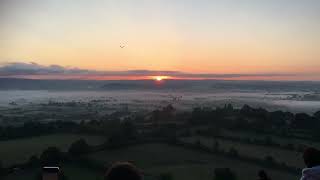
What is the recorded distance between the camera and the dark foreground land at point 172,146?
1691cm

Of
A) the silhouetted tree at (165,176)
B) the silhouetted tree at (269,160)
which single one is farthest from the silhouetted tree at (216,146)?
the silhouetted tree at (165,176)

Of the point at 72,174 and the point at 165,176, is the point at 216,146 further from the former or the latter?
the point at 72,174

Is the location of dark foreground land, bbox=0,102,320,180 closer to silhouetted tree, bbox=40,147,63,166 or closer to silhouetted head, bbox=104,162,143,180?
silhouetted tree, bbox=40,147,63,166

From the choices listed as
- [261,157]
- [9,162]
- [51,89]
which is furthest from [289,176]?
[51,89]

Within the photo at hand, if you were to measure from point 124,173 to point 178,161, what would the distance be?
16558mm

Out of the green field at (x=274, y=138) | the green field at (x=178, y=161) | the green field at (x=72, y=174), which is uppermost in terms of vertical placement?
the green field at (x=274, y=138)

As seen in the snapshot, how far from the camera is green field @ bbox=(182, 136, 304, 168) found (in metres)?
17.9

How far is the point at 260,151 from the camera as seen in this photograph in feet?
63.4

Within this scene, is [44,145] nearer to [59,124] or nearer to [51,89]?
[59,124]

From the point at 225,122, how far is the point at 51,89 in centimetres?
5521

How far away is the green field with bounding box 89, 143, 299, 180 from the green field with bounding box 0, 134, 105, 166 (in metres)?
1.96

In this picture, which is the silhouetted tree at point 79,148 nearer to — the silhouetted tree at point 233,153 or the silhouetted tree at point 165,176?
the silhouetted tree at point 165,176

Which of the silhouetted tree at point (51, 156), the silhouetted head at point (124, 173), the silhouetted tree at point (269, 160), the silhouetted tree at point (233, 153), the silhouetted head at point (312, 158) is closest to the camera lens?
the silhouetted head at point (124, 173)

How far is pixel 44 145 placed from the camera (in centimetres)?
2077
